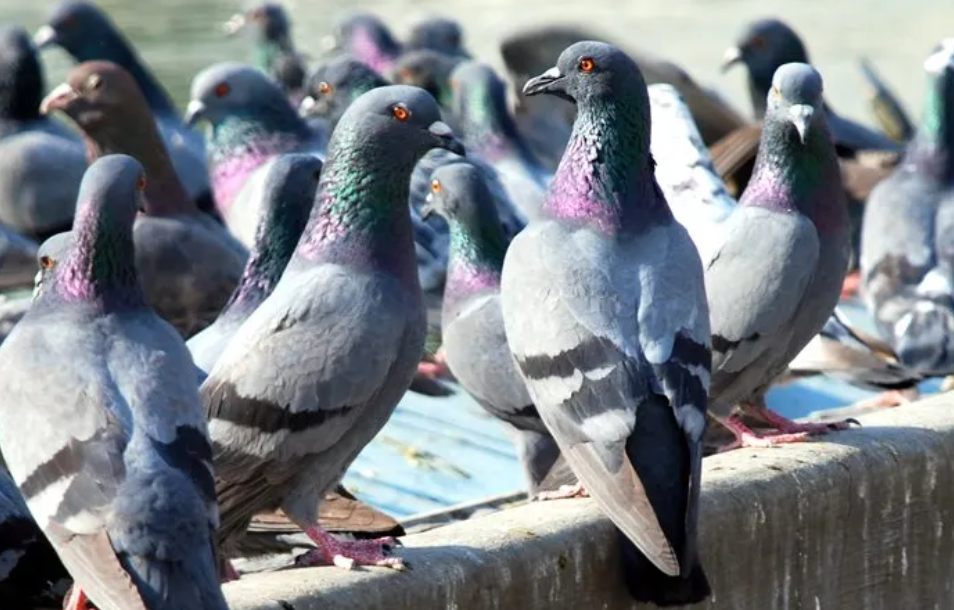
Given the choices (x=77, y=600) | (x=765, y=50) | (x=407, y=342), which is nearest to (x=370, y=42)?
(x=765, y=50)

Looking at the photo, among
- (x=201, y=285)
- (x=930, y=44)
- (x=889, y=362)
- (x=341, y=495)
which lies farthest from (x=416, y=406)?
(x=930, y=44)

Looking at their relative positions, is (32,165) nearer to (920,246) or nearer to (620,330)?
(920,246)

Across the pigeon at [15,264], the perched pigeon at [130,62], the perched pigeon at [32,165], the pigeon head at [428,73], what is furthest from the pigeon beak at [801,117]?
the pigeon head at [428,73]

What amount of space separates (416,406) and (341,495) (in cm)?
314

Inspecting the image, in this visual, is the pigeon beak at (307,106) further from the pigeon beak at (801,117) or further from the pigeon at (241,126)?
the pigeon beak at (801,117)

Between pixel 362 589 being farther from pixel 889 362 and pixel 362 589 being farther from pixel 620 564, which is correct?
pixel 889 362

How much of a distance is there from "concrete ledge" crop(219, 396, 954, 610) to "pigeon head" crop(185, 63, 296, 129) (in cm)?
589

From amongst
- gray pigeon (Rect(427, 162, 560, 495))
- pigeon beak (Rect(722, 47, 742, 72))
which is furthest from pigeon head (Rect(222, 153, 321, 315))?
pigeon beak (Rect(722, 47, 742, 72))

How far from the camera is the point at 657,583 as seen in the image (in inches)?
246

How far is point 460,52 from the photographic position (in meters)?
A: 19.5

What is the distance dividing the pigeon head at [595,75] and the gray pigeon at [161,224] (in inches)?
148

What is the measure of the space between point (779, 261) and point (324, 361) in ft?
6.72

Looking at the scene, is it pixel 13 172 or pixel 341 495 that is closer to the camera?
pixel 341 495

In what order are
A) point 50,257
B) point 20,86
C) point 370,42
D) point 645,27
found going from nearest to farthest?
1. point 50,257
2. point 20,86
3. point 370,42
4. point 645,27
